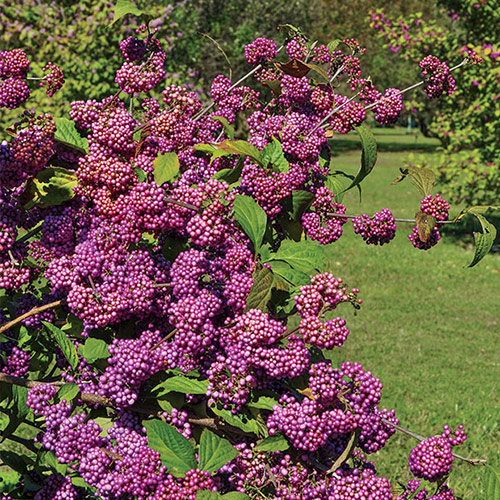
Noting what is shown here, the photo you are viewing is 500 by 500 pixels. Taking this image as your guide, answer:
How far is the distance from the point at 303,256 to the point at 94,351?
2.14ft

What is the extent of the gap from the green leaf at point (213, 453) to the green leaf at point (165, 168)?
69 cm

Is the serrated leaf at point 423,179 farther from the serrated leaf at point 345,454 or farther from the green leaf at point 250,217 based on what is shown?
the serrated leaf at point 345,454

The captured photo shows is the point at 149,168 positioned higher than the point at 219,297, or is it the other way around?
the point at 149,168

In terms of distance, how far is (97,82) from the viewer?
1312cm

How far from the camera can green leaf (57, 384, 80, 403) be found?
1946 millimetres

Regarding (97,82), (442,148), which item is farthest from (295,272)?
(442,148)

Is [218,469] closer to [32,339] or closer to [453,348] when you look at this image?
[32,339]

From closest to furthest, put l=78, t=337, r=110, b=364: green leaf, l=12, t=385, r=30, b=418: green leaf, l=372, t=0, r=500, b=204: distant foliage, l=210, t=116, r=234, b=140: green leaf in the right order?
l=78, t=337, r=110, b=364: green leaf → l=12, t=385, r=30, b=418: green leaf → l=210, t=116, r=234, b=140: green leaf → l=372, t=0, r=500, b=204: distant foliage

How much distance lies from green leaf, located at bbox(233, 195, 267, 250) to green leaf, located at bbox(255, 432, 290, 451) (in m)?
0.51

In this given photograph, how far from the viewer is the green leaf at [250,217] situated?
6.03 ft

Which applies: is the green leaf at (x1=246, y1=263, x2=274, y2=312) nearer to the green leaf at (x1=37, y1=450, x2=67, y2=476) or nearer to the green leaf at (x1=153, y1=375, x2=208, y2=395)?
the green leaf at (x1=153, y1=375, x2=208, y2=395)

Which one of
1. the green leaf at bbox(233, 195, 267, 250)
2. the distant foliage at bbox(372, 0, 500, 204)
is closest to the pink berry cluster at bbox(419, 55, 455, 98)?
the green leaf at bbox(233, 195, 267, 250)

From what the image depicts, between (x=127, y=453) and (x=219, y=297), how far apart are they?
0.47 m

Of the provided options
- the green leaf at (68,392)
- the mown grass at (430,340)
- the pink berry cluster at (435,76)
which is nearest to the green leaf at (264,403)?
the green leaf at (68,392)
